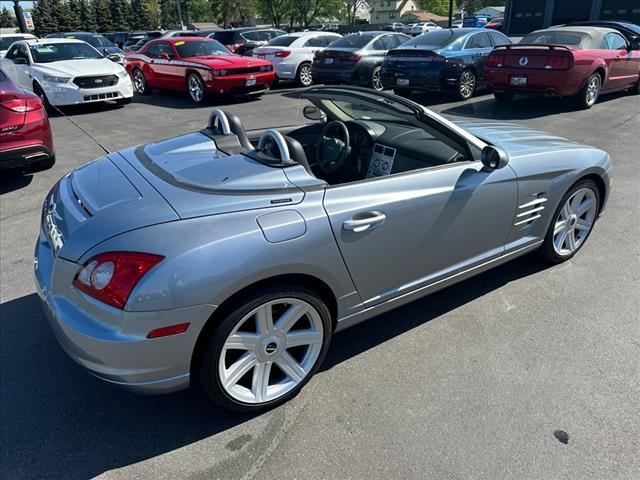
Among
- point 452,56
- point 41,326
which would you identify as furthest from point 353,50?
point 41,326

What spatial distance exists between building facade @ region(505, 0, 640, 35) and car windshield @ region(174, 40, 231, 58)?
19.7 metres

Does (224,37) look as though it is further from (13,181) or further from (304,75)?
(13,181)

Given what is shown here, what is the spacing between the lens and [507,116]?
9141 millimetres

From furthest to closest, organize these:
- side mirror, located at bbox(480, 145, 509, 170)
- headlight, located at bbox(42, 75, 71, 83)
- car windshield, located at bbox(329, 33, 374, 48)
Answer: car windshield, located at bbox(329, 33, 374, 48) → headlight, located at bbox(42, 75, 71, 83) → side mirror, located at bbox(480, 145, 509, 170)

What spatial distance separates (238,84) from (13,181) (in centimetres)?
601

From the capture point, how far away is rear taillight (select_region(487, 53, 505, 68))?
915cm

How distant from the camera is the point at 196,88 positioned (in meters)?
11.3

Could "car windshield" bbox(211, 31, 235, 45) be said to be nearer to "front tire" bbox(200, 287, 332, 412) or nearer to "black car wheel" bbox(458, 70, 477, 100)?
"black car wheel" bbox(458, 70, 477, 100)

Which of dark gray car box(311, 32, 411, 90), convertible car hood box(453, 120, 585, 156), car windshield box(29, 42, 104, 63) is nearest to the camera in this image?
convertible car hood box(453, 120, 585, 156)

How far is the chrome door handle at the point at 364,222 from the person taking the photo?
2.39m

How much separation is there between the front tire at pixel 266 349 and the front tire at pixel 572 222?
82.8 inches

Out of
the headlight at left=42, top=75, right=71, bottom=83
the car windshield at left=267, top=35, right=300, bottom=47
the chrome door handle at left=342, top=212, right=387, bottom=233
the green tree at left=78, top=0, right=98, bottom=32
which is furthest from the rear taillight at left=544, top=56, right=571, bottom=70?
the green tree at left=78, top=0, right=98, bottom=32

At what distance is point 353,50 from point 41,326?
1026 centimetres

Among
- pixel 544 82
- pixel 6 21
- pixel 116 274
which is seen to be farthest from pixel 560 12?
pixel 6 21
